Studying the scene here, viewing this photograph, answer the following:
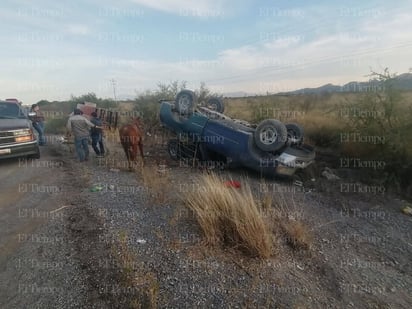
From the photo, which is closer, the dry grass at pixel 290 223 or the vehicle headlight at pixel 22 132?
the dry grass at pixel 290 223

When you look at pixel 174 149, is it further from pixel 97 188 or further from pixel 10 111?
pixel 10 111

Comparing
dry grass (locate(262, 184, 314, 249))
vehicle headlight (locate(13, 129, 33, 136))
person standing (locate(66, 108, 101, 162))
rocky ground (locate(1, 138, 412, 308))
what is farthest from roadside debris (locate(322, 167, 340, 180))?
vehicle headlight (locate(13, 129, 33, 136))

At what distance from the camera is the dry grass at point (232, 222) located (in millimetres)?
3305

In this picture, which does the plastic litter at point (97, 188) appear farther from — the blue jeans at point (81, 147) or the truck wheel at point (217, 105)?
the truck wheel at point (217, 105)

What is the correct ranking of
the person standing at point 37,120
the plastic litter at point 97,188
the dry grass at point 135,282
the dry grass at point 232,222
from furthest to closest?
the person standing at point 37,120 < the plastic litter at point 97,188 < the dry grass at point 232,222 < the dry grass at point 135,282

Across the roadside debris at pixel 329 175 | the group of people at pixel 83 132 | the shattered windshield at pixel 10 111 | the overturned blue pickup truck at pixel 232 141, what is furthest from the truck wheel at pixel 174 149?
Result: the shattered windshield at pixel 10 111

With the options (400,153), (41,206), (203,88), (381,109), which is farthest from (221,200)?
(203,88)

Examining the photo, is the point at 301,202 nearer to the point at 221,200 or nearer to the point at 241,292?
the point at 221,200

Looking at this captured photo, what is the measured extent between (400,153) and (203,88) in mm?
11019

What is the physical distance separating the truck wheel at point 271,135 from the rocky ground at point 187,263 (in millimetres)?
1644

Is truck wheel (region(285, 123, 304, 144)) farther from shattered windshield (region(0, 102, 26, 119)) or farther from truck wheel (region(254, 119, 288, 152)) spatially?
shattered windshield (region(0, 102, 26, 119))

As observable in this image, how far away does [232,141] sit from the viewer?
6867 mm

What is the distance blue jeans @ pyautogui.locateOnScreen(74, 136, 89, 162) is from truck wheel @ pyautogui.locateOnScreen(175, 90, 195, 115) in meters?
2.89

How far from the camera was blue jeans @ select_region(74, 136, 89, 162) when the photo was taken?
8035mm
